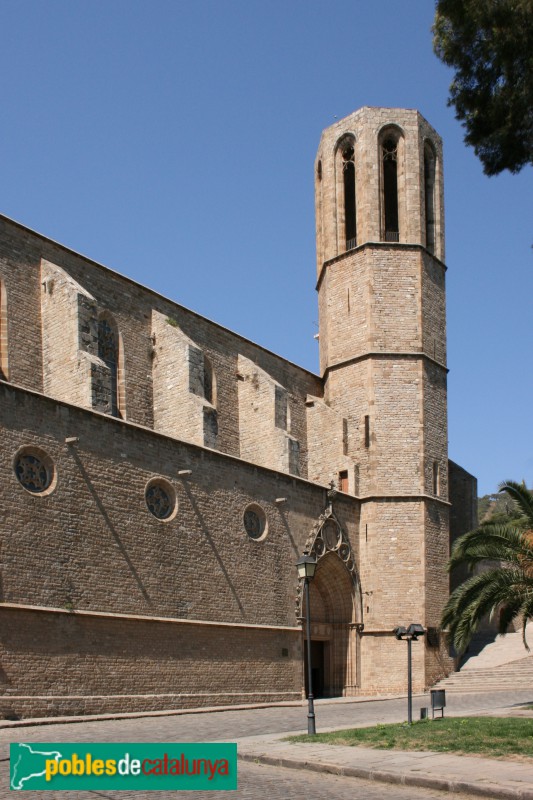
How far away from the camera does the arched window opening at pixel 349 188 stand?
3472 centimetres

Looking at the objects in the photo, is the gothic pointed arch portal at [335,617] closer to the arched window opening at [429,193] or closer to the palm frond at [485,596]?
the palm frond at [485,596]

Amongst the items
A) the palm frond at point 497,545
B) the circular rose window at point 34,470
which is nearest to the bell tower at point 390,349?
the palm frond at point 497,545

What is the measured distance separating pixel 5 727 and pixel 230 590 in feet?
27.8

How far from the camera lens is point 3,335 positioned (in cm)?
2459

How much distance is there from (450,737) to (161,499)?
1106 cm

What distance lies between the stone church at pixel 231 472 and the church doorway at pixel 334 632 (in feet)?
0.20

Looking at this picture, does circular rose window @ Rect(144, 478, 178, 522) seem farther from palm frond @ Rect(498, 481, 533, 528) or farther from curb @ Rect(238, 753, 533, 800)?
curb @ Rect(238, 753, 533, 800)

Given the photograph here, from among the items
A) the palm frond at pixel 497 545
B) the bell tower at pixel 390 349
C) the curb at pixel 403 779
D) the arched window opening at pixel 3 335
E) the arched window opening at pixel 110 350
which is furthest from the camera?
the bell tower at pixel 390 349

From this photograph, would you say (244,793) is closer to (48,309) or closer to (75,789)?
(75,789)

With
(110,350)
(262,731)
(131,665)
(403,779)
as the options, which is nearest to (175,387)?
(110,350)

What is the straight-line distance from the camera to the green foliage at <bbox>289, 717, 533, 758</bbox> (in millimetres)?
12867

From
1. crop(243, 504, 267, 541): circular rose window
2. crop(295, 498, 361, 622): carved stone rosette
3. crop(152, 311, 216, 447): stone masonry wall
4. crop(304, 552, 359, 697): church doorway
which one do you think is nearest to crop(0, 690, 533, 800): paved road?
crop(304, 552, 359, 697): church doorway

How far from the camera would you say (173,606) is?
2330cm

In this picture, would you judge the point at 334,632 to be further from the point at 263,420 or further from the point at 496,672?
the point at 263,420
